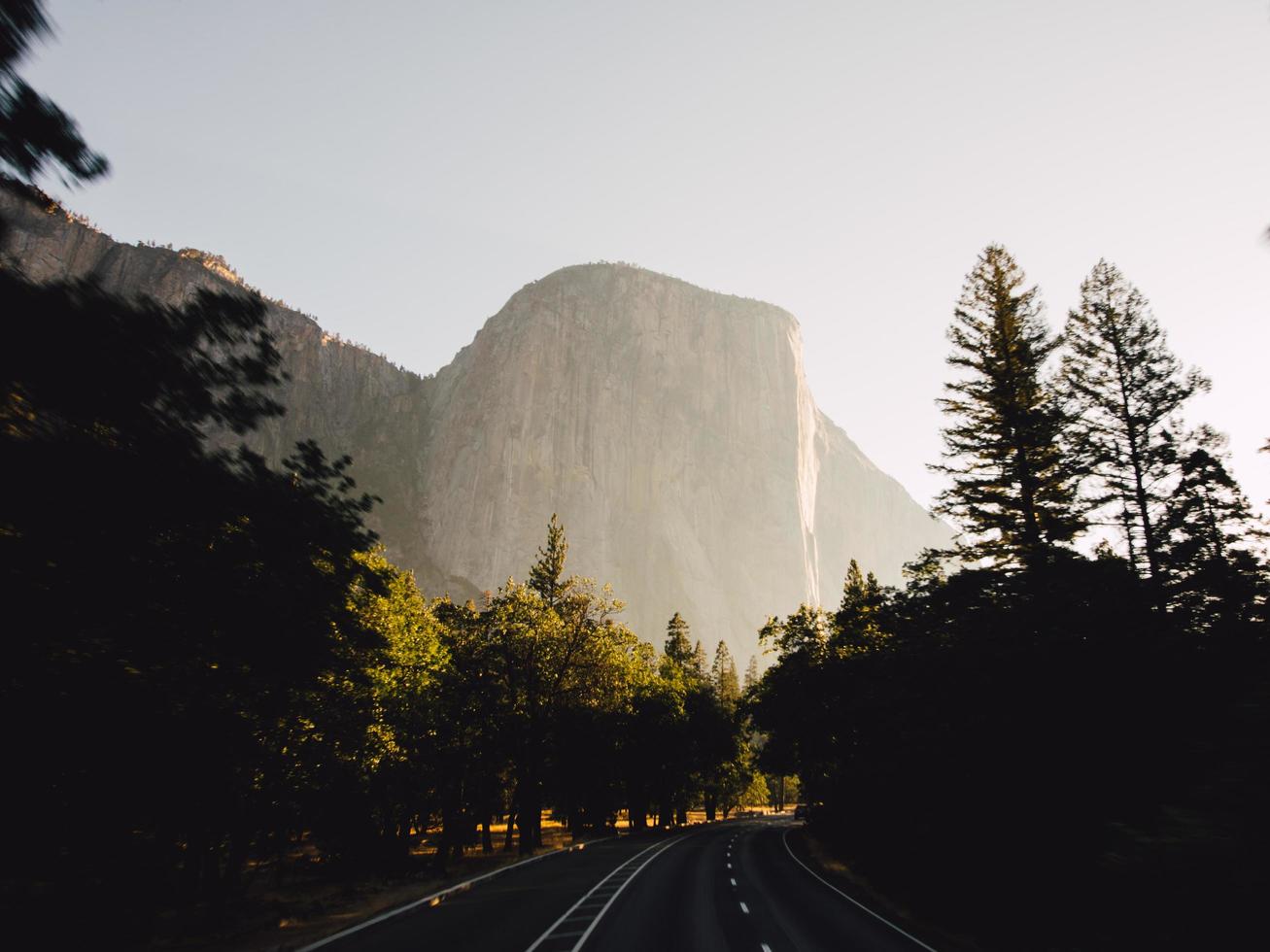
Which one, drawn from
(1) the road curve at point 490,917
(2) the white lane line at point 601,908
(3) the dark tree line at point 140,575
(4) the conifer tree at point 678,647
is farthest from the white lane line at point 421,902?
(4) the conifer tree at point 678,647

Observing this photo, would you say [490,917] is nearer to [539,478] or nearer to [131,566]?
[131,566]

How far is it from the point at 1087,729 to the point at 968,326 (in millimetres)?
15614

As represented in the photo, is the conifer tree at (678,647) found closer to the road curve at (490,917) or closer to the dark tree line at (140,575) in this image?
the road curve at (490,917)

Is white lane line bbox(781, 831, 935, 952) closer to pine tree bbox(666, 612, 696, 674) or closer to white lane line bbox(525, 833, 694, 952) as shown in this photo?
white lane line bbox(525, 833, 694, 952)

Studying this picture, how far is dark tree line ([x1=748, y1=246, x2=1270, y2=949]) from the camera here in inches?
258

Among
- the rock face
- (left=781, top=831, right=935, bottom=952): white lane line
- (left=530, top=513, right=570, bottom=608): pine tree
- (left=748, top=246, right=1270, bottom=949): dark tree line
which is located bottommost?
(left=781, top=831, right=935, bottom=952): white lane line

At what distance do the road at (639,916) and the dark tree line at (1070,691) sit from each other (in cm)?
283

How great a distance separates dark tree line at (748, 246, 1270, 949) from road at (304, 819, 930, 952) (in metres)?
2.83

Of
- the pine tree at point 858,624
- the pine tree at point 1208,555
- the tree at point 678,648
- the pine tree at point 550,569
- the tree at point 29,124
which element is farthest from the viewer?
the tree at point 678,648

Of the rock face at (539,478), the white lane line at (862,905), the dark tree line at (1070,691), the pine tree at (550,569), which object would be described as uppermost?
the rock face at (539,478)

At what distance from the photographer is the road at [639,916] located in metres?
13.1

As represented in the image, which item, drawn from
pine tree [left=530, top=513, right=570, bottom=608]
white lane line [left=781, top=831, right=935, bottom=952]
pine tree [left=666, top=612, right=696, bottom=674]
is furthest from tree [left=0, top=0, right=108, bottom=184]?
pine tree [left=666, top=612, right=696, bottom=674]

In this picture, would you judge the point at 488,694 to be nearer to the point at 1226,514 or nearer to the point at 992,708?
the point at 992,708

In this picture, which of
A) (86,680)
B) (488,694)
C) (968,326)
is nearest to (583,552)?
(488,694)
